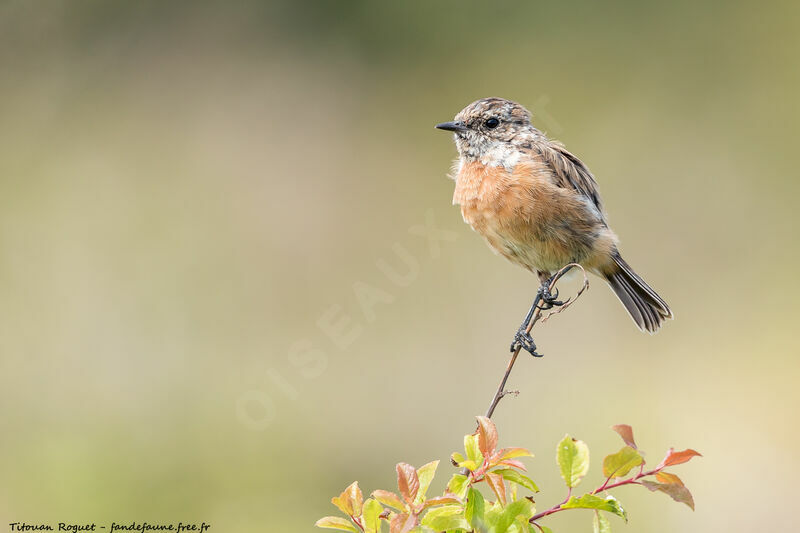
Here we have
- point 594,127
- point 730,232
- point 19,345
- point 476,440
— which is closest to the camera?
point 476,440

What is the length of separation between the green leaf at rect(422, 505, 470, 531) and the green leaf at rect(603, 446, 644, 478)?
12.4 inches

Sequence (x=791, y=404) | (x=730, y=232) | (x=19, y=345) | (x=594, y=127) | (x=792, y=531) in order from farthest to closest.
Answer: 1. (x=594, y=127)
2. (x=730, y=232)
3. (x=19, y=345)
4. (x=791, y=404)
5. (x=792, y=531)

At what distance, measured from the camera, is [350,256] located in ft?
25.6

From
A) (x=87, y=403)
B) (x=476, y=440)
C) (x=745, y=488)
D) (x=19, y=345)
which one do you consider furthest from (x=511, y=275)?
(x=476, y=440)

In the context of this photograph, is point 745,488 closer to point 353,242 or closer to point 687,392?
point 687,392

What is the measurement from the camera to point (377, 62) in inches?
349

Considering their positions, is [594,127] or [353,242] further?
[594,127]

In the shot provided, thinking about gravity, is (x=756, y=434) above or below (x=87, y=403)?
below

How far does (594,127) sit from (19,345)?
240 inches

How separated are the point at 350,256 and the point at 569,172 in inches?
158

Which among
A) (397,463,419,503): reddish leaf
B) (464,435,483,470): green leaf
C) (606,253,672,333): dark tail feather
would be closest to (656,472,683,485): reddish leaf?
(464,435,483,470): green leaf

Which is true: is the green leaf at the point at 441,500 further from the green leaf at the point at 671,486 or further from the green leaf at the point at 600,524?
the green leaf at the point at 671,486

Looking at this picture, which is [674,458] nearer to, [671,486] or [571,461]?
[671,486]

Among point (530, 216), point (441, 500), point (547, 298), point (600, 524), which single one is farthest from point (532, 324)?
point (530, 216)
